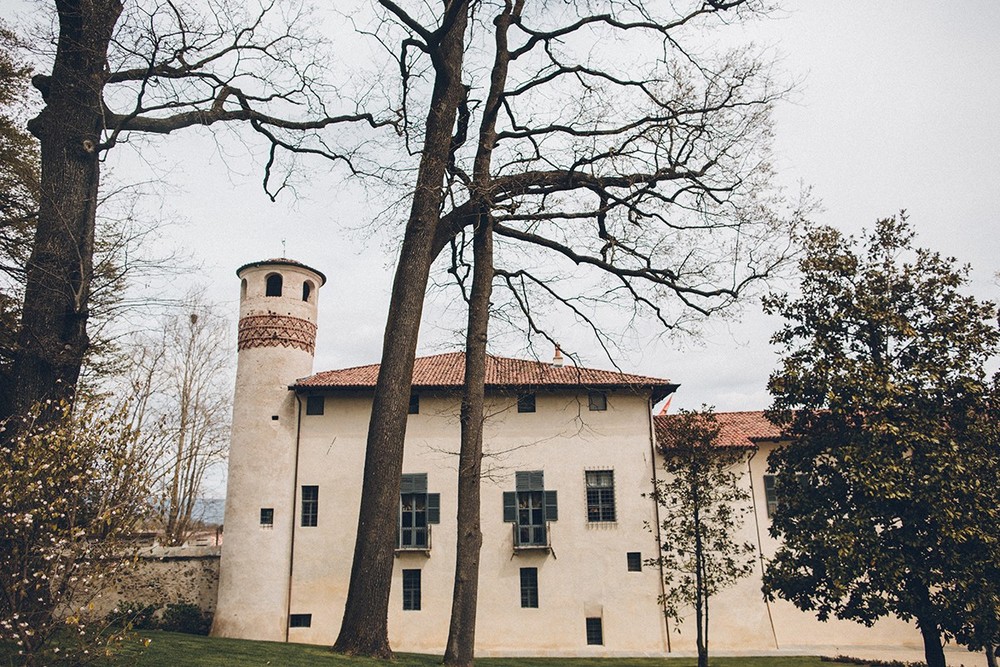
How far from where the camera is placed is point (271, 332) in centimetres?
2186

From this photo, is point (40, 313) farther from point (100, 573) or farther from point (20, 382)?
point (100, 573)

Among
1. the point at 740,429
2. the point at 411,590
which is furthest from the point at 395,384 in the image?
the point at 740,429

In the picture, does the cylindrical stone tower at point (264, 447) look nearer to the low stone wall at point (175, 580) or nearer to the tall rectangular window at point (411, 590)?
the low stone wall at point (175, 580)

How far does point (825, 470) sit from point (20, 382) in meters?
12.8

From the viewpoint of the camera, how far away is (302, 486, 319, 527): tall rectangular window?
2122 centimetres

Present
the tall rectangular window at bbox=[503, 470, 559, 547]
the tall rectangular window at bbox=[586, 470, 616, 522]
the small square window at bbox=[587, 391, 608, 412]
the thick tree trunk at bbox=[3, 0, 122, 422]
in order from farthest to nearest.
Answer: the small square window at bbox=[587, 391, 608, 412] → the tall rectangular window at bbox=[586, 470, 616, 522] → the tall rectangular window at bbox=[503, 470, 559, 547] → the thick tree trunk at bbox=[3, 0, 122, 422]

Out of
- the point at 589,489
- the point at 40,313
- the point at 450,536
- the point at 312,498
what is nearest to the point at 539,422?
the point at 589,489

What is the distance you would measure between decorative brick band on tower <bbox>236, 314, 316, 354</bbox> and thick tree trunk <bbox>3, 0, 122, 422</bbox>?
12.6 metres

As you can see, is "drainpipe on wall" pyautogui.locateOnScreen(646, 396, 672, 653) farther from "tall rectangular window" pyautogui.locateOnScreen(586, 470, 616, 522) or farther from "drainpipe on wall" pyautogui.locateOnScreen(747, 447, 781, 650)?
"drainpipe on wall" pyautogui.locateOnScreen(747, 447, 781, 650)

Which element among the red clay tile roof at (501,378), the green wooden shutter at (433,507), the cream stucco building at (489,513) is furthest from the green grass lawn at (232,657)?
the red clay tile roof at (501,378)

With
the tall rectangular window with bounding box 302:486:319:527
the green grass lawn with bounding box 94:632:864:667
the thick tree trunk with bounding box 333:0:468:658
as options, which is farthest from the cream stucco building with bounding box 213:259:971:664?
the thick tree trunk with bounding box 333:0:468:658

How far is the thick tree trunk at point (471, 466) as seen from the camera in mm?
9953

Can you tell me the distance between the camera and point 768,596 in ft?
43.7

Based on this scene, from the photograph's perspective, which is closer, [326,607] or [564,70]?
[564,70]
